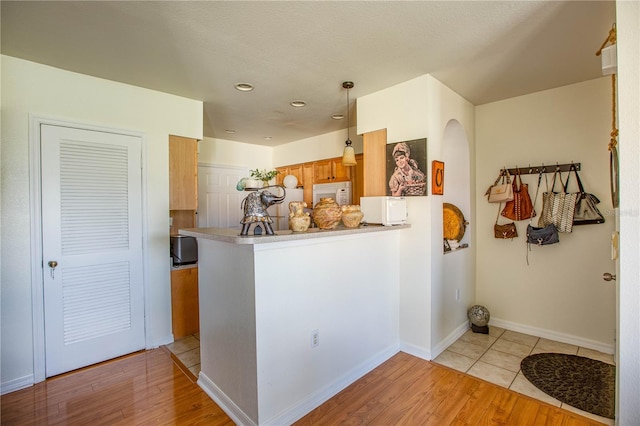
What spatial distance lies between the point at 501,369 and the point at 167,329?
10.1 ft

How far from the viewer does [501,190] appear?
126 inches

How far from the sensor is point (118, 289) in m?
2.77

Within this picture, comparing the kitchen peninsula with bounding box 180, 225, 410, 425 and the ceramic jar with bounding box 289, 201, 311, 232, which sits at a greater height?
the ceramic jar with bounding box 289, 201, 311, 232

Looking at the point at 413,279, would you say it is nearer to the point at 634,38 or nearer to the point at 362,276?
the point at 362,276

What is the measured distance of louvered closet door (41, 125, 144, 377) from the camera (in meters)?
2.46

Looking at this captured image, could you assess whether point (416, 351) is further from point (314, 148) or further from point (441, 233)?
point (314, 148)

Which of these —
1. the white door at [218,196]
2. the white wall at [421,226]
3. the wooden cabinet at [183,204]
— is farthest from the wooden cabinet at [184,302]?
the white wall at [421,226]

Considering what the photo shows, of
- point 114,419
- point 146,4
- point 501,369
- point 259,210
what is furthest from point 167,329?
point 501,369

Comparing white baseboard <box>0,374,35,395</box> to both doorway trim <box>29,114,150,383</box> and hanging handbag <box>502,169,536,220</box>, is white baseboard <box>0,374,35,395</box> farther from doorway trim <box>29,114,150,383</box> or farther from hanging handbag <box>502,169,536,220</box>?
hanging handbag <box>502,169,536,220</box>

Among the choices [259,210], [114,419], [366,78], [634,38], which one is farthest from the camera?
[366,78]

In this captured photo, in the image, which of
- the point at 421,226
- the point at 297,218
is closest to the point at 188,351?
the point at 297,218

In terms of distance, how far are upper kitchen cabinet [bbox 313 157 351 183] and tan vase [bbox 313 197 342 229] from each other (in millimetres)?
2193

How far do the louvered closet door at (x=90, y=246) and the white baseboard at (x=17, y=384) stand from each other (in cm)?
11

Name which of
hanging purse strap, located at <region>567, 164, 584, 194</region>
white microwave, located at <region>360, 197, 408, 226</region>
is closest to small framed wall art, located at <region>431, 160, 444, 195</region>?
white microwave, located at <region>360, 197, 408, 226</region>
